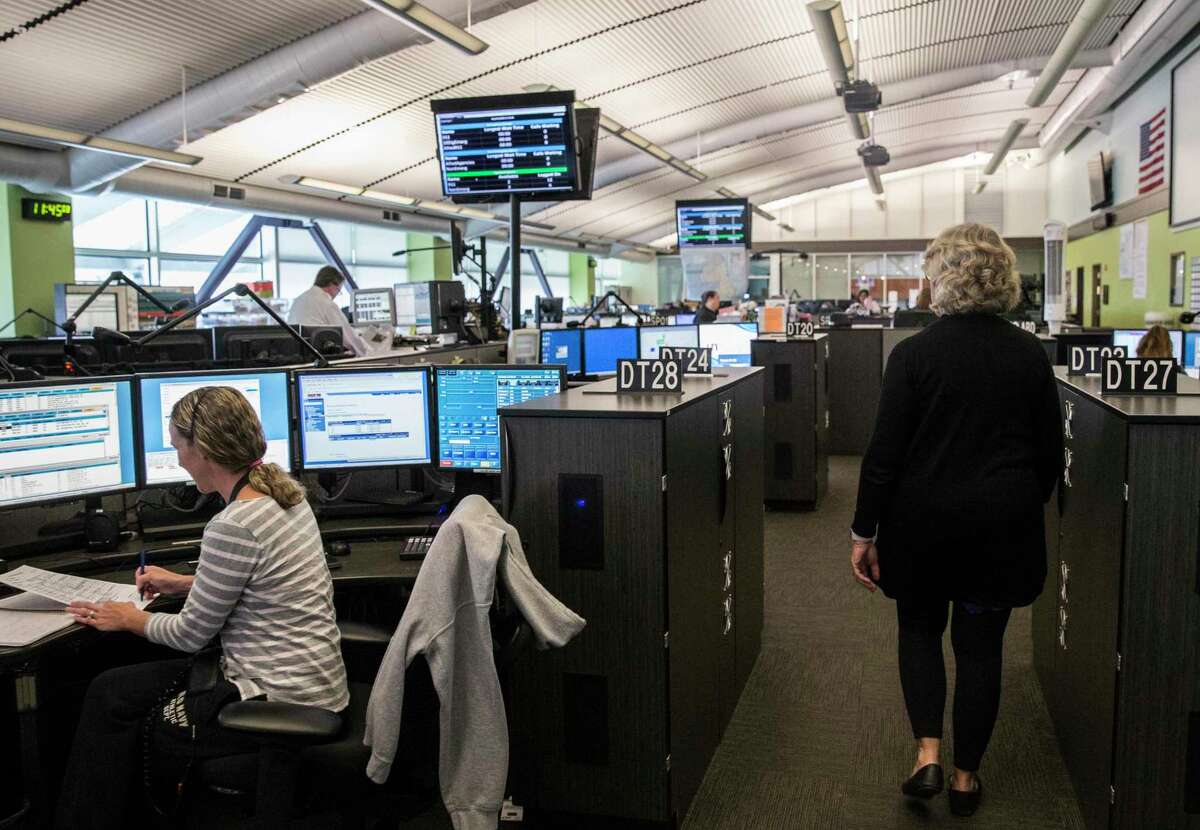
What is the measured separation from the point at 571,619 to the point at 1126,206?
12.6 metres

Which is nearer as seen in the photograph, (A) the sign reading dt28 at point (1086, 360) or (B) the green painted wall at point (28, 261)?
(A) the sign reading dt28 at point (1086, 360)

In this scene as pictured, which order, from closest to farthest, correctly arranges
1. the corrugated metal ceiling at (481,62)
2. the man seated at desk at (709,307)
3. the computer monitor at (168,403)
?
the computer monitor at (168,403)
the man seated at desk at (709,307)
the corrugated metal ceiling at (481,62)

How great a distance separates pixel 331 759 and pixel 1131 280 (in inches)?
490

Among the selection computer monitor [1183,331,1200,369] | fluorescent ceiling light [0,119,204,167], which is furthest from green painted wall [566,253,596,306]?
computer monitor [1183,331,1200,369]

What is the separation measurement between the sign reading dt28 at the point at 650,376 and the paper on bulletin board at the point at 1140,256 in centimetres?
1029

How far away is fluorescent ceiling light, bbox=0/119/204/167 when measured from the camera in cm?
747

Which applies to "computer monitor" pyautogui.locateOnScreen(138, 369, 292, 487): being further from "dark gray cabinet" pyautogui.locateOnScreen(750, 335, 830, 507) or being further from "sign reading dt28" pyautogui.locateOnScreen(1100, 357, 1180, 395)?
"dark gray cabinet" pyautogui.locateOnScreen(750, 335, 830, 507)

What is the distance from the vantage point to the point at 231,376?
2.98 metres

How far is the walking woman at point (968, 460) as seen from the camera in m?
2.36

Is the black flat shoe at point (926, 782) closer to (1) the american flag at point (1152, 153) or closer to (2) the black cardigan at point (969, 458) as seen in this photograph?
(2) the black cardigan at point (969, 458)

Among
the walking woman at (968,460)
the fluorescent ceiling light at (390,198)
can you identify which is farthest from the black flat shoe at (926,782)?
the fluorescent ceiling light at (390,198)

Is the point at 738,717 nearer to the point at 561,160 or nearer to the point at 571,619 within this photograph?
the point at 571,619

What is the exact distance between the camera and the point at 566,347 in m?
6.62

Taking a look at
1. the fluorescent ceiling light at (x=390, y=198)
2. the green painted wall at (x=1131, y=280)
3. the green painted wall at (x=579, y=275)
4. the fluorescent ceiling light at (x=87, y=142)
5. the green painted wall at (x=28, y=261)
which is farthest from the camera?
Answer: the green painted wall at (x=579, y=275)
